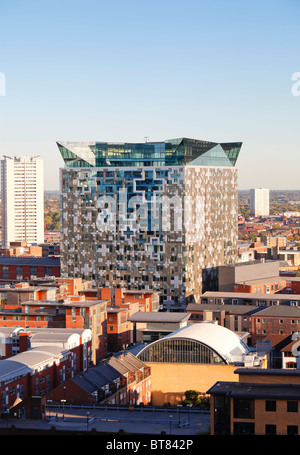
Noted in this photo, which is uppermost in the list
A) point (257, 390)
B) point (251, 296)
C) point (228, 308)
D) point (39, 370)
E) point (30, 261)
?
point (30, 261)

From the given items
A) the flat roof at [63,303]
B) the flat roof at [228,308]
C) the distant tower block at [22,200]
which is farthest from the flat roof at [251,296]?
the distant tower block at [22,200]

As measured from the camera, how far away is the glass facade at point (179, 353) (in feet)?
147

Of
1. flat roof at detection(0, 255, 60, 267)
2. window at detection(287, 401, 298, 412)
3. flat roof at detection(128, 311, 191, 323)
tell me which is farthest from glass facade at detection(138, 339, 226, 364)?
flat roof at detection(0, 255, 60, 267)

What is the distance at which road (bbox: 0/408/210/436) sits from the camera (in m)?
33.1

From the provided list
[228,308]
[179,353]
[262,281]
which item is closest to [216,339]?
[179,353]

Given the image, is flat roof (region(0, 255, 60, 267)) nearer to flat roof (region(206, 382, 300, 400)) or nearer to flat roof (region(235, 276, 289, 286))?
flat roof (region(235, 276, 289, 286))

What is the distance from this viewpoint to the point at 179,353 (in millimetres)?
45156

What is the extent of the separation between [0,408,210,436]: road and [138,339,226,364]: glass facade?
8.14 m

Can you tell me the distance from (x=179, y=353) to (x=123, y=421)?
10.9 m

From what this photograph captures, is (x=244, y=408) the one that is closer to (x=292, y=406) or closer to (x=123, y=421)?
(x=292, y=406)

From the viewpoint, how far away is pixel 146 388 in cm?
4409

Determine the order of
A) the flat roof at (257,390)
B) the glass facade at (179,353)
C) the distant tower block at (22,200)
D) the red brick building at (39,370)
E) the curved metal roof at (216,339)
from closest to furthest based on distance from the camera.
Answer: the flat roof at (257,390)
the red brick building at (39,370)
the glass facade at (179,353)
the curved metal roof at (216,339)
the distant tower block at (22,200)

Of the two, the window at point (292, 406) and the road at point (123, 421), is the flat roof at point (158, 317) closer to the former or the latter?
the road at point (123, 421)

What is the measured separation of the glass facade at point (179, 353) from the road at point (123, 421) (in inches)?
320
